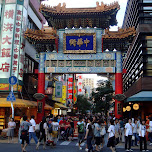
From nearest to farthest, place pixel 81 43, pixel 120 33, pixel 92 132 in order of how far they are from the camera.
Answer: pixel 92 132, pixel 120 33, pixel 81 43

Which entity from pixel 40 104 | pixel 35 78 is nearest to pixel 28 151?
pixel 40 104

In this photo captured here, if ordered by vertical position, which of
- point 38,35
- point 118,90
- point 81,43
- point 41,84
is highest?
point 38,35

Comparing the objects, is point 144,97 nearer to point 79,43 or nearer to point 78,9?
point 79,43

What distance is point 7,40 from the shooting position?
885 inches

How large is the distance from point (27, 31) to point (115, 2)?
367 inches

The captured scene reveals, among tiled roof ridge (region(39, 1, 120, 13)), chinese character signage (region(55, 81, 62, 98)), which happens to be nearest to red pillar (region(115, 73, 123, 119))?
tiled roof ridge (region(39, 1, 120, 13))

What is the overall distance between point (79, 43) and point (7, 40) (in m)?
7.17

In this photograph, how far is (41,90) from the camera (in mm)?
23172

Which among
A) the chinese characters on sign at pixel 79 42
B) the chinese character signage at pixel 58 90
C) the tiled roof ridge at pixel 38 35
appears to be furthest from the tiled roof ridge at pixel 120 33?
the chinese character signage at pixel 58 90

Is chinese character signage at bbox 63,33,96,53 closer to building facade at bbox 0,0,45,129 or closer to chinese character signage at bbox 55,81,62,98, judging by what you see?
building facade at bbox 0,0,45,129

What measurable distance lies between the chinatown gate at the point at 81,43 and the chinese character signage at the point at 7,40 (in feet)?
5.79

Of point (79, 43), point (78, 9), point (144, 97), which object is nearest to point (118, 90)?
point (144, 97)

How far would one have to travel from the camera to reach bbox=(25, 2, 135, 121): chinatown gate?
23.0 m

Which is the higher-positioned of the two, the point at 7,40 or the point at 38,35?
the point at 38,35
